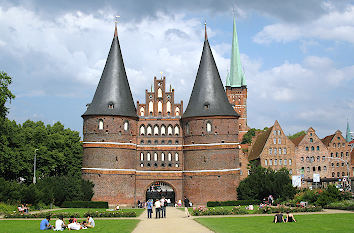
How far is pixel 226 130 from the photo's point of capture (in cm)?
5759

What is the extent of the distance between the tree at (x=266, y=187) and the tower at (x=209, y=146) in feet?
6.91

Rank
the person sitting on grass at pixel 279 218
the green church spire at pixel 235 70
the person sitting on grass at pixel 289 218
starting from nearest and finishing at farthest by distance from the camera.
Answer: the person sitting on grass at pixel 279 218
the person sitting on grass at pixel 289 218
the green church spire at pixel 235 70

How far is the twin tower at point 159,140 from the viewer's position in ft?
184

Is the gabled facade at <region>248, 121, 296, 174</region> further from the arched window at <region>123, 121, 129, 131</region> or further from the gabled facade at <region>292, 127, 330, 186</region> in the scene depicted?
the arched window at <region>123, 121, 129, 131</region>

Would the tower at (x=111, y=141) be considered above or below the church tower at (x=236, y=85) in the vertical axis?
below

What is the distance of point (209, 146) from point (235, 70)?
80053 millimetres

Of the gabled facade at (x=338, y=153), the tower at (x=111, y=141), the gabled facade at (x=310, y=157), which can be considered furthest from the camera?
the gabled facade at (x=338, y=153)

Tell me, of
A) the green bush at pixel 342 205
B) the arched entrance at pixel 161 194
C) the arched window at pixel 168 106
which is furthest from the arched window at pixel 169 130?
the green bush at pixel 342 205

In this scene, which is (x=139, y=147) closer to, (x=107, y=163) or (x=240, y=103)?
(x=107, y=163)

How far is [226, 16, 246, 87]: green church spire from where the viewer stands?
132 metres

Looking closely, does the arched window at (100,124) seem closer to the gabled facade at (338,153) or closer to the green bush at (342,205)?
the green bush at (342,205)

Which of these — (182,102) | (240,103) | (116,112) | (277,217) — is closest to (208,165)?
(182,102)

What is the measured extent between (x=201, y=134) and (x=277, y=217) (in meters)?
29.6

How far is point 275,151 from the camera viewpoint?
79.1 m
